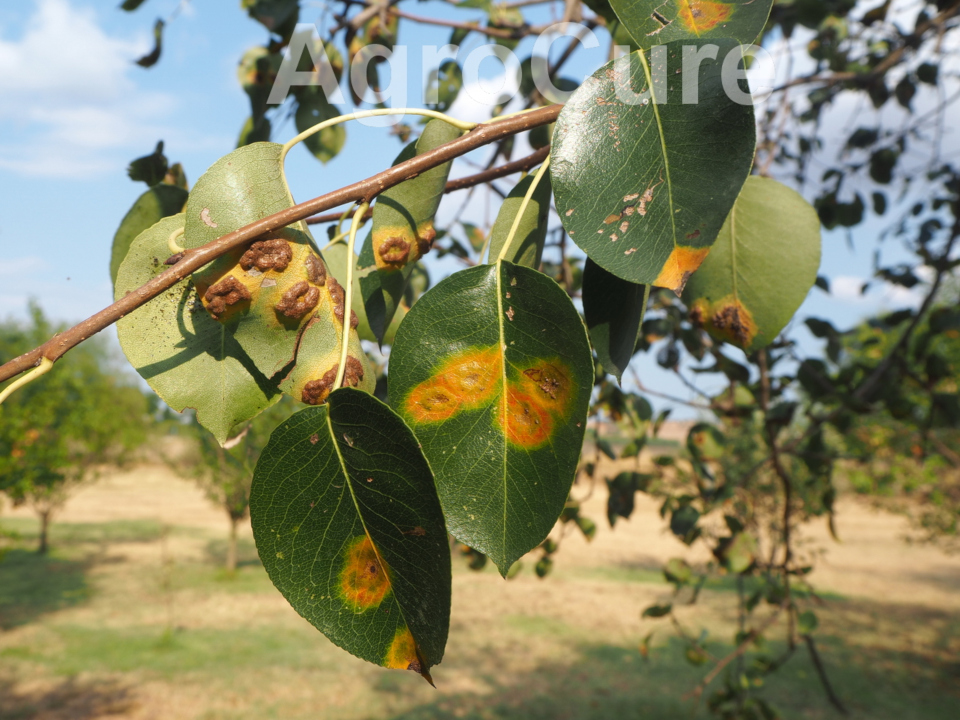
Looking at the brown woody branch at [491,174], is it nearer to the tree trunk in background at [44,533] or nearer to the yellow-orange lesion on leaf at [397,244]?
the yellow-orange lesion on leaf at [397,244]

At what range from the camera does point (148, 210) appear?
57cm

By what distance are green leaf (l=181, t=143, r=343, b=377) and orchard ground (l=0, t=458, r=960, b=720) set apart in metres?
3.89

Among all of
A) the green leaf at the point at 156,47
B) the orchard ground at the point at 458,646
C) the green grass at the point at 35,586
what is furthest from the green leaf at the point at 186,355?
the green grass at the point at 35,586

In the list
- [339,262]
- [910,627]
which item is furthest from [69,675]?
[910,627]

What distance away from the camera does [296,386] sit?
407mm

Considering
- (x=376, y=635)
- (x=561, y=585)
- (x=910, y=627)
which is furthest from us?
(x=561, y=585)

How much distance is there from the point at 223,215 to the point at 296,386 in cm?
11

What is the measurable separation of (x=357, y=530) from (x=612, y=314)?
0.22m

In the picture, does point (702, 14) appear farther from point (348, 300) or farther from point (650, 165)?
point (348, 300)

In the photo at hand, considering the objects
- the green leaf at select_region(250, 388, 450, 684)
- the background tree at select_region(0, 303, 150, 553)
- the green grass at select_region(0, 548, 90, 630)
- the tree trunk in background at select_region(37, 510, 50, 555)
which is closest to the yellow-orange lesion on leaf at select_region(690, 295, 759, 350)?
the green leaf at select_region(250, 388, 450, 684)

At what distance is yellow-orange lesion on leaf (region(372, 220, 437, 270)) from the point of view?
491mm

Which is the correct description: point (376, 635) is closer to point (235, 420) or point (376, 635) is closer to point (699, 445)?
point (235, 420)

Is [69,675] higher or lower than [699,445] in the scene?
lower

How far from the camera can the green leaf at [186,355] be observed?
0.42 meters
